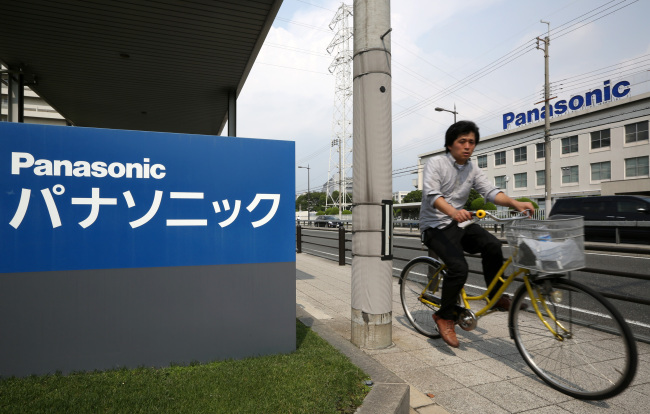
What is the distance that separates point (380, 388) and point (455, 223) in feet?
4.86

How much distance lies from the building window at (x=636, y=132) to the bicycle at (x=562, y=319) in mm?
40561

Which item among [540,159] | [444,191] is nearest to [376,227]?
[444,191]

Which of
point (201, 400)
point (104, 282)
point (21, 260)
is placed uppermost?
point (21, 260)

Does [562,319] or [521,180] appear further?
[521,180]

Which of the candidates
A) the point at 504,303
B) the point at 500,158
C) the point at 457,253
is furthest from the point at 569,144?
the point at 457,253

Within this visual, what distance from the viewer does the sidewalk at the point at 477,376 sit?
2.50 meters

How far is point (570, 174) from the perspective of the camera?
1586 inches

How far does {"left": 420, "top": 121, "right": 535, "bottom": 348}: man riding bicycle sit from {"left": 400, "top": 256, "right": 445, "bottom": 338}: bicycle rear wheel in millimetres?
422

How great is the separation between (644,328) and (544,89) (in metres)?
25.7

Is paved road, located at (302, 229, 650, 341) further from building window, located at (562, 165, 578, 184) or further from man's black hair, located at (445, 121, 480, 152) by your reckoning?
building window, located at (562, 165, 578, 184)

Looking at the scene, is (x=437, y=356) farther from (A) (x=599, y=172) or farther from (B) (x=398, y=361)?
(A) (x=599, y=172)

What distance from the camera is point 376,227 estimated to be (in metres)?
3.41

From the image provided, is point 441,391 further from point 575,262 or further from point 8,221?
point 8,221

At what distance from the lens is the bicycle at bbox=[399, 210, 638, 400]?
238cm
